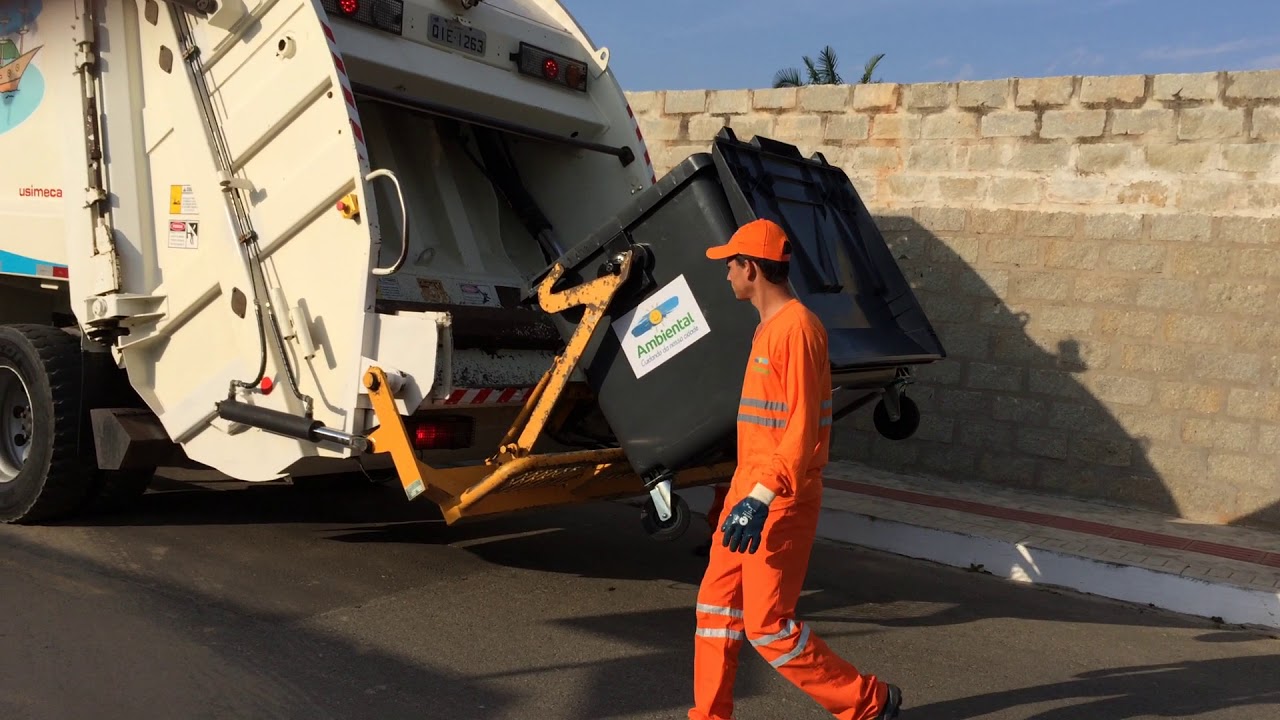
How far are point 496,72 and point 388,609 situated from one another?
97.6 inches

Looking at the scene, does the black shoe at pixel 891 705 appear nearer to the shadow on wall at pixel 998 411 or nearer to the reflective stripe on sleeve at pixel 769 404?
Result: the reflective stripe on sleeve at pixel 769 404

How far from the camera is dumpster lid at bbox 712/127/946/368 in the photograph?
4137 mm

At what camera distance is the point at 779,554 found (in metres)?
3.17

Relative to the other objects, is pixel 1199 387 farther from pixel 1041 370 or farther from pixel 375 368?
pixel 375 368

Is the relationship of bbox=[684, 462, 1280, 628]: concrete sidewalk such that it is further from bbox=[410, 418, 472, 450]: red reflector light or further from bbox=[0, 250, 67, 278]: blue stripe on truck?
bbox=[0, 250, 67, 278]: blue stripe on truck

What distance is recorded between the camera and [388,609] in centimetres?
444

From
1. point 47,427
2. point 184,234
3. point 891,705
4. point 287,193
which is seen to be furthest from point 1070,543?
point 47,427

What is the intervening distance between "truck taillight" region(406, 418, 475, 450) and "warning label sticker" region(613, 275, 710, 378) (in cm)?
77

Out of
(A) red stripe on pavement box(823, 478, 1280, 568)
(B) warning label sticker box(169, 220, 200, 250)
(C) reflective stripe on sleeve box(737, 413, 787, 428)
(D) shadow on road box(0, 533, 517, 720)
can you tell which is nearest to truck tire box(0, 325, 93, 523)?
(D) shadow on road box(0, 533, 517, 720)

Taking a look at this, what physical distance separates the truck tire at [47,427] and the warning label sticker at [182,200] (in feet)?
3.18

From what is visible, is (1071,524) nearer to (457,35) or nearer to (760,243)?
(760,243)

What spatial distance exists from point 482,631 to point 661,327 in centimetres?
130

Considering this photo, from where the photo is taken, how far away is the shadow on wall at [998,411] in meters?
6.75

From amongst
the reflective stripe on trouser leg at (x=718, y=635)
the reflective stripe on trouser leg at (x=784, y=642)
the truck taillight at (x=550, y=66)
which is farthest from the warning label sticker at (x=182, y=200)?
the reflective stripe on trouser leg at (x=784, y=642)
